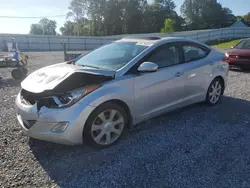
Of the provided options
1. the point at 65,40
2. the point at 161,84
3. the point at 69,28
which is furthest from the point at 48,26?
the point at 161,84

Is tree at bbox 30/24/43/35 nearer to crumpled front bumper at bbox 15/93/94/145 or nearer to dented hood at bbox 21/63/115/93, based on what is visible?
dented hood at bbox 21/63/115/93

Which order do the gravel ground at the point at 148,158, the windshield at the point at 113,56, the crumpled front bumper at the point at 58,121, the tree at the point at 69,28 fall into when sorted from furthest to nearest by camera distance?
the tree at the point at 69,28
the windshield at the point at 113,56
the crumpled front bumper at the point at 58,121
the gravel ground at the point at 148,158

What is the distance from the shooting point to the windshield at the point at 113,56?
3688 mm

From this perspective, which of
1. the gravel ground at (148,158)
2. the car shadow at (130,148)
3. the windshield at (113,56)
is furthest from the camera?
the windshield at (113,56)

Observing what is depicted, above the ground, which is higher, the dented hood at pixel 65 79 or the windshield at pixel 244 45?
the windshield at pixel 244 45

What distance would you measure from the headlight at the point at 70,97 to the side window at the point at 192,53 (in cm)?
214

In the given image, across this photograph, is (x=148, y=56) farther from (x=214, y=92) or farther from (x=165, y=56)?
(x=214, y=92)

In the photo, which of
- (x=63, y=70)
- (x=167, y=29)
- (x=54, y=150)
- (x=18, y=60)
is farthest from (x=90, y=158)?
(x=167, y=29)

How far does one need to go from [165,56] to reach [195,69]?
0.77 m

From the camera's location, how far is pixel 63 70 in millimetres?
3527

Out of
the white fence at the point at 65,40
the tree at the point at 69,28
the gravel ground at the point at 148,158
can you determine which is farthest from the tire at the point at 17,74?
the tree at the point at 69,28

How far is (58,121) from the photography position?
2.90 meters

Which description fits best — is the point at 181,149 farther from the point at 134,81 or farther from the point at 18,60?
the point at 18,60

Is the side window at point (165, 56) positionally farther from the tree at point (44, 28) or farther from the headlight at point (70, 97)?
the tree at point (44, 28)
